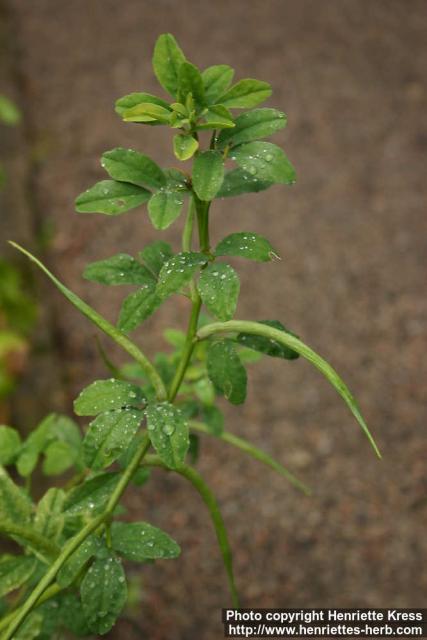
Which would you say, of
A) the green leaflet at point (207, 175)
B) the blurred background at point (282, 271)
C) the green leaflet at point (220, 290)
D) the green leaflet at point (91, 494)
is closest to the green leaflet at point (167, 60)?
the green leaflet at point (207, 175)

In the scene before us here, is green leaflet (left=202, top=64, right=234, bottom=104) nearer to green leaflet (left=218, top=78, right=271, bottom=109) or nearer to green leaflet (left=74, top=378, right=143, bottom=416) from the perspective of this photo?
green leaflet (left=218, top=78, right=271, bottom=109)

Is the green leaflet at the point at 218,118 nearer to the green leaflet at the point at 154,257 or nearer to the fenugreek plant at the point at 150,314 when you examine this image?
the fenugreek plant at the point at 150,314

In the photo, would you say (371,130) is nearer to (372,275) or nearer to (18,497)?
(372,275)

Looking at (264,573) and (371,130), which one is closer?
(264,573)

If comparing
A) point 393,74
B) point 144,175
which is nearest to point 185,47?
point 393,74

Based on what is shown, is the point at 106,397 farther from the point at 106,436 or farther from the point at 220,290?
the point at 220,290

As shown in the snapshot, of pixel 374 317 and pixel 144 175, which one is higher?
pixel 144 175

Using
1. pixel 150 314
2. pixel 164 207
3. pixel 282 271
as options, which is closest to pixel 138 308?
pixel 150 314
